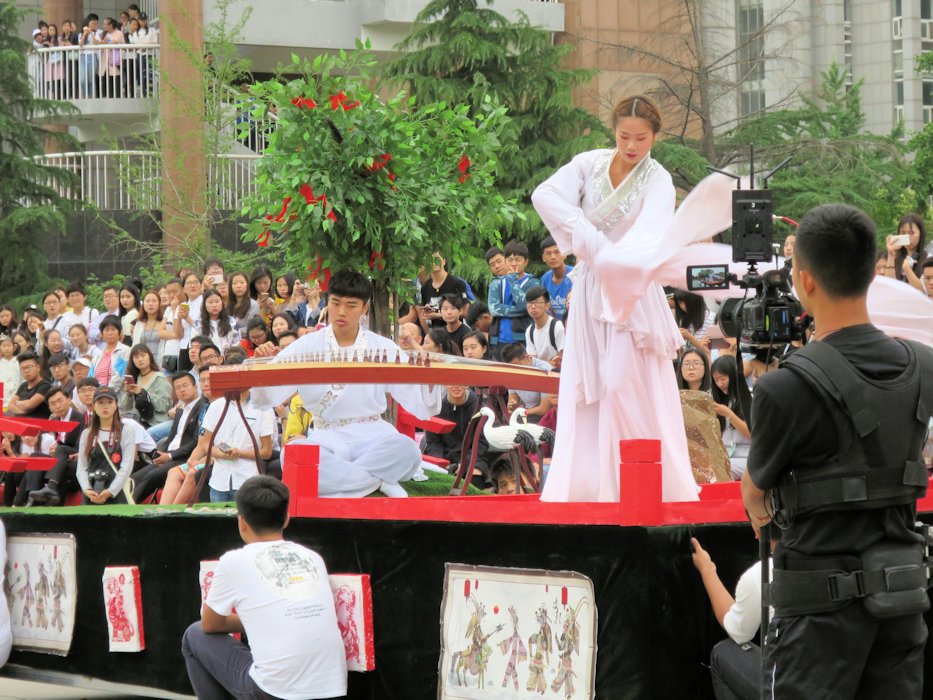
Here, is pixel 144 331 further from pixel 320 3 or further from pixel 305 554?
pixel 320 3

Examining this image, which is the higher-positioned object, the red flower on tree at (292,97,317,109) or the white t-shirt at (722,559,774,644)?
the red flower on tree at (292,97,317,109)

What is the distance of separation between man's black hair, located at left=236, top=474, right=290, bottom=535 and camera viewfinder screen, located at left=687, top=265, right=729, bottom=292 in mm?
1870

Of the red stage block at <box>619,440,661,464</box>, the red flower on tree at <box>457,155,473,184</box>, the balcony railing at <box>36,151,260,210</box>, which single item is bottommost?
the red stage block at <box>619,440,661,464</box>

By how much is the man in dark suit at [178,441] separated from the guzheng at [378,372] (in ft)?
11.0

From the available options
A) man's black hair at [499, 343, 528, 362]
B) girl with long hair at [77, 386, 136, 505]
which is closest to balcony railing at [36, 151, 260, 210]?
girl with long hair at [77, 386, 136, 505]

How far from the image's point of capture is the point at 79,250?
72.8ft

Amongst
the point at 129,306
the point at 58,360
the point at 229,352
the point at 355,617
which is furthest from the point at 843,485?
the point at 129,306

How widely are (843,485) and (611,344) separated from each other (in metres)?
2.57

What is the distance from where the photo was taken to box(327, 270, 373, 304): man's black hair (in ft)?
24.9

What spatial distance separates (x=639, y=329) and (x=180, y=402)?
5939 millimetres

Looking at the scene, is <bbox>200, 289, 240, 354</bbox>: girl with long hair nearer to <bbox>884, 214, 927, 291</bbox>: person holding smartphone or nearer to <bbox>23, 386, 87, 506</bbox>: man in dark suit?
<bbox>23, 386, 87, 506</bbox>: man in dark suit

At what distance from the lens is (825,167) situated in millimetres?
21594

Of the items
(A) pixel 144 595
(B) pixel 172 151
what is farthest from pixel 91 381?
(B) pixel 172 151

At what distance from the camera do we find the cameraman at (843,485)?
140 inches
